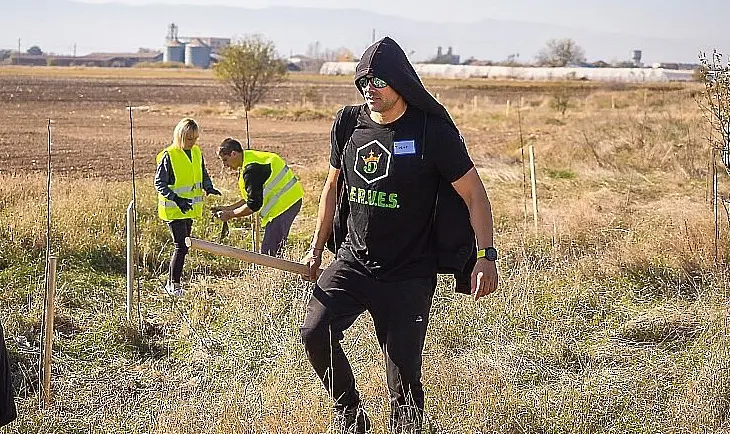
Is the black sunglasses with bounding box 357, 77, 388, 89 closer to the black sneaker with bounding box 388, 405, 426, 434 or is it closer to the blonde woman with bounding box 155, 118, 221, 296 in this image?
the black sneaker with bounding box 388, 405, 426, 434

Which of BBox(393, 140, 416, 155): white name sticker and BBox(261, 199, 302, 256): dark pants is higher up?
BBox(393, 140, 416, 155): white name sticker

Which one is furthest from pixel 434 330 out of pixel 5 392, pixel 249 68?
pixel 249 68

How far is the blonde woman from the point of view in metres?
7.28

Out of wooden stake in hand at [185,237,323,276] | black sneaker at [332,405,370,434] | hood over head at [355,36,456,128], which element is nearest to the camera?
hood over head at [355,36,456,128]

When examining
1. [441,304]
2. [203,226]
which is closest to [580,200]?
[203,226]

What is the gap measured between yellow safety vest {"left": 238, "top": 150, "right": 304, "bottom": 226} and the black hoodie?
3492 millimetres

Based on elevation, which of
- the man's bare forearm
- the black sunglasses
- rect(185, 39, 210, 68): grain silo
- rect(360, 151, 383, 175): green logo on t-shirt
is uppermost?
rect(185, 39, 210, 68): grain silo

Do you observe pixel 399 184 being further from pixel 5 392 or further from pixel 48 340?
pixel 48 340

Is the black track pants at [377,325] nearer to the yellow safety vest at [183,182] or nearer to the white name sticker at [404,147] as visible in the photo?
the white name sticker at [404,147]

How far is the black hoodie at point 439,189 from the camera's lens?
12.3 feet

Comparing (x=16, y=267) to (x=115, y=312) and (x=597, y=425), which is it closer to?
(x=115, y=312)

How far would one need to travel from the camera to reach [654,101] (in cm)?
3706

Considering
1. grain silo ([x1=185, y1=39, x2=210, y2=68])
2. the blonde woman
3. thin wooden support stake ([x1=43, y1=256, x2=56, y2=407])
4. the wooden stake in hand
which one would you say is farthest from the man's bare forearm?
grain silo ([x1=185, y1=39, x2=210, y2=68])

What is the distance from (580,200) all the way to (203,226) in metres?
4.76
